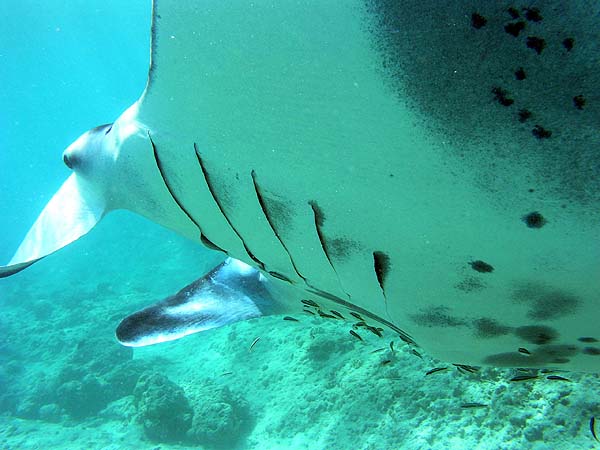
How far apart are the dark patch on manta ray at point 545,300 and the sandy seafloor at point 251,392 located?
2026mm

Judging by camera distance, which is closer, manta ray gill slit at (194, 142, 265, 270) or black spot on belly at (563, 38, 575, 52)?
black spot on belly at (563, 38, 575, 52)

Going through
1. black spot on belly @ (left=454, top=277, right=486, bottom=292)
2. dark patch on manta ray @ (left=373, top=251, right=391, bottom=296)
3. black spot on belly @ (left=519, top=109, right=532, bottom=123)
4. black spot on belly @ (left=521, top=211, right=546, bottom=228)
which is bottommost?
dark patch on manta ray @ (left=373, top=251, right=391, bottom=296)

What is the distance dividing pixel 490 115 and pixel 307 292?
98cm

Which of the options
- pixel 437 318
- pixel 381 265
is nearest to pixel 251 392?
pixel 437 318

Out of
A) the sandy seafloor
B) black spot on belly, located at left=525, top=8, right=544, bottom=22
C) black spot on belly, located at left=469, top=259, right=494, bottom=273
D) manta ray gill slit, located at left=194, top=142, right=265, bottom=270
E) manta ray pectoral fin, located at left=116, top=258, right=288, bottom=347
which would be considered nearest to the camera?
black spot on belly, located at left=525, top=8, right=544, bottom=22

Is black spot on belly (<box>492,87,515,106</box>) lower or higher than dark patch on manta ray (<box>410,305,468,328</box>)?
higher

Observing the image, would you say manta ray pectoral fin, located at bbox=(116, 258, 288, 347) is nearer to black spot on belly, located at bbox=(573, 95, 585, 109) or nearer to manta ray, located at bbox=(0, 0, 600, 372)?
manta ray, located at bbox=(0, 0, 600, 372)

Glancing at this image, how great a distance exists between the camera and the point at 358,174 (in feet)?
2.58

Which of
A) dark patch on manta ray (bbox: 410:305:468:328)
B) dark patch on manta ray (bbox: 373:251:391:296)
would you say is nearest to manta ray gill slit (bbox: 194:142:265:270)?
dark patch on manta ray (bbox: 373:251:391:296)

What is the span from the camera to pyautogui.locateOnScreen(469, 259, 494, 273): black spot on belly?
2.77ft

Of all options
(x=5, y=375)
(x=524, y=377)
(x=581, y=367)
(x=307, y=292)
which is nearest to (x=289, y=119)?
(x=307, y=292)

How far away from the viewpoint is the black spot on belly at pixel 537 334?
3.32 ft

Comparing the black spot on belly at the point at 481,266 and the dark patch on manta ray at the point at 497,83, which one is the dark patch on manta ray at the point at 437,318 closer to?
the black spot on belly at the point at 481,266

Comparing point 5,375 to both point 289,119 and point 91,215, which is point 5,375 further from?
point 289,119
